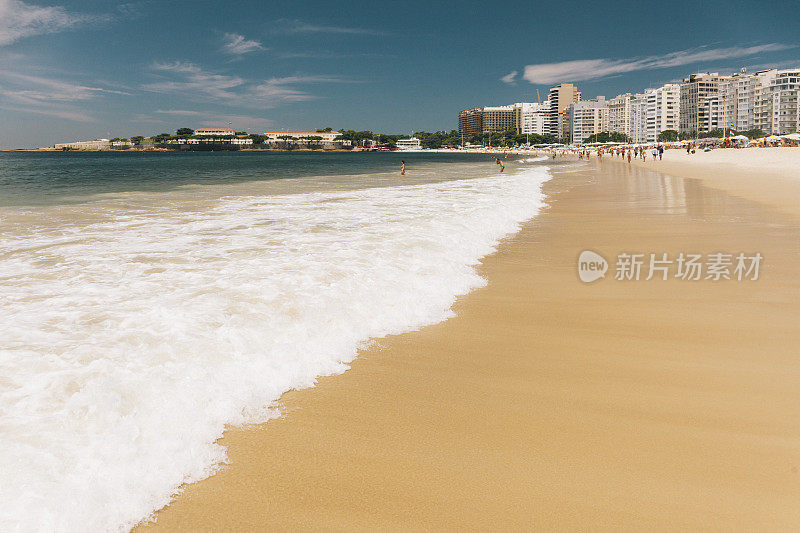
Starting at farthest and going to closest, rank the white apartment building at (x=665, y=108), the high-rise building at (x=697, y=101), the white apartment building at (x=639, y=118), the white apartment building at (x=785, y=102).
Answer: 1. the white apartment building at (x=639, y=118)
2. the white apartment building at (x=665, y=108)
3. the high-rise building at (x=697, y=101)
4. the white apartment building at (x=785, y=102)

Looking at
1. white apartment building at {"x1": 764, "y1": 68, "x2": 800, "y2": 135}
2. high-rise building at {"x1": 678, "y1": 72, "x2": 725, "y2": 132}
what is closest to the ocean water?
white apartment building at {"x1": 764, "y1": 68, "x2": 800, "y2": 135}

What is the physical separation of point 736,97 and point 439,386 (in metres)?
195

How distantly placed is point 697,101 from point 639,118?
2275 centimetres

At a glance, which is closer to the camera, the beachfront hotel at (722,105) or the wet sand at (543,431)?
the wet sand at (543,431)

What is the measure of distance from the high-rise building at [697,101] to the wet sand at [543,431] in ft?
660

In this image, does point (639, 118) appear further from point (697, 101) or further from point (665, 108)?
point (697, 101)

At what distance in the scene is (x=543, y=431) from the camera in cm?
291

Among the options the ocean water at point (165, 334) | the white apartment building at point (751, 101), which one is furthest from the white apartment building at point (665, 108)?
Result: the ocean water at point (165, 334)

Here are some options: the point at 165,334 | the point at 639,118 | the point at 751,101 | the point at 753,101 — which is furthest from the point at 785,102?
the point at 165,334

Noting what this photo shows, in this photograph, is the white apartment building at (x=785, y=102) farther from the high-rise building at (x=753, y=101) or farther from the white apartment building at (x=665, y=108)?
→ the white apartment building at (x=665, y=108)

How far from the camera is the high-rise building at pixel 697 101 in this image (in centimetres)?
17062

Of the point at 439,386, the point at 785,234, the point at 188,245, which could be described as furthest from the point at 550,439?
the point at 785,234

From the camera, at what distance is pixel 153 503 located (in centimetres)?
228

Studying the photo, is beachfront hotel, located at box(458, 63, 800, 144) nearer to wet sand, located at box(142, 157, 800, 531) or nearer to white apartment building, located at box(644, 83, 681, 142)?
white apartment building, located at box(644, 83, 681, 142)
